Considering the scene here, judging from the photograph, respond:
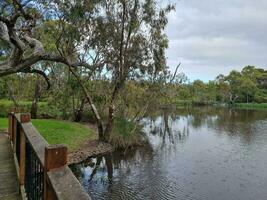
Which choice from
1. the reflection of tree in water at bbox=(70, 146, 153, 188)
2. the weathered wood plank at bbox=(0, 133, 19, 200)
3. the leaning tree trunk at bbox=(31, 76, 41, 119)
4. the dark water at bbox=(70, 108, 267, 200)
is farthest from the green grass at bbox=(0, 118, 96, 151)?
the weathered wood plank at bbox=(0, 133, 19, 200)

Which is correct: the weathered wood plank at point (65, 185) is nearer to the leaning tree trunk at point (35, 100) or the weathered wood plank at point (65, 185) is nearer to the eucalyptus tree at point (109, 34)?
the eucalyptus tree at point (109, 34)

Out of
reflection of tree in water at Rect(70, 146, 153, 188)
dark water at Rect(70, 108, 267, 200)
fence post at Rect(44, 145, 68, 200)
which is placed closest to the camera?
fence post at Rect(44, 145, 68, 200)

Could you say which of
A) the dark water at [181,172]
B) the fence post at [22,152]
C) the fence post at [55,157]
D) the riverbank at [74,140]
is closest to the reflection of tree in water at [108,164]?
the dark water at [181,172]

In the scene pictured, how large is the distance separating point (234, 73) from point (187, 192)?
72896 millimetres

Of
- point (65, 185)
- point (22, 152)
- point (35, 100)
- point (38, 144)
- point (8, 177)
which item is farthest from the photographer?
point (35, 100)

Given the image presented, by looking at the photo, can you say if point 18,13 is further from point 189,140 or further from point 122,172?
point 189,140

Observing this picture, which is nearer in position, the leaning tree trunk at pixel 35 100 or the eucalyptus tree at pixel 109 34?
the eucalyptus tree at pixel 109 34

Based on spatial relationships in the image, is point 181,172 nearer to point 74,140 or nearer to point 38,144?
point 74,140

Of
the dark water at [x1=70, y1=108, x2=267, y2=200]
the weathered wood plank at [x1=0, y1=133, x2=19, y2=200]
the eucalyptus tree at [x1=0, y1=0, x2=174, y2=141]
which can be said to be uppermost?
the eucalyptus tree at [x1=0, y1=0, x2=174, y2=141]

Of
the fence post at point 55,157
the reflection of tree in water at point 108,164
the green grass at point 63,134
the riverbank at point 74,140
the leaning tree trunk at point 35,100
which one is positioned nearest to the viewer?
the fence post at point 55,157

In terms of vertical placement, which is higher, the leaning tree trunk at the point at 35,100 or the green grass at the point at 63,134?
the leaning tree trunk at the point at 35,100

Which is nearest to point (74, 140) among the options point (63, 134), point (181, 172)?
point (63, 134)

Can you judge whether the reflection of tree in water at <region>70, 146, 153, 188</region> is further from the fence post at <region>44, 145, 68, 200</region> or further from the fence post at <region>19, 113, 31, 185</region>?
the fence post at <region>44, 145, 68, 200</region>

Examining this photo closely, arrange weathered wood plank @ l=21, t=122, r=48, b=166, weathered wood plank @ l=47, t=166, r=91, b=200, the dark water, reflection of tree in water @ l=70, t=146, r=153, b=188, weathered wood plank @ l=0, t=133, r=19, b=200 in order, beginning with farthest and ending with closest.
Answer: reflection of tree in water @ l=70, t=146, r=153, b=188, the dark water, weathered wood plank @ l=0, t=133, r=19, b=200, weathered wood plank @ l=21, t=122, r=48, b=166, weathered wood plank @ l=47, t=166, r=91, b=200
